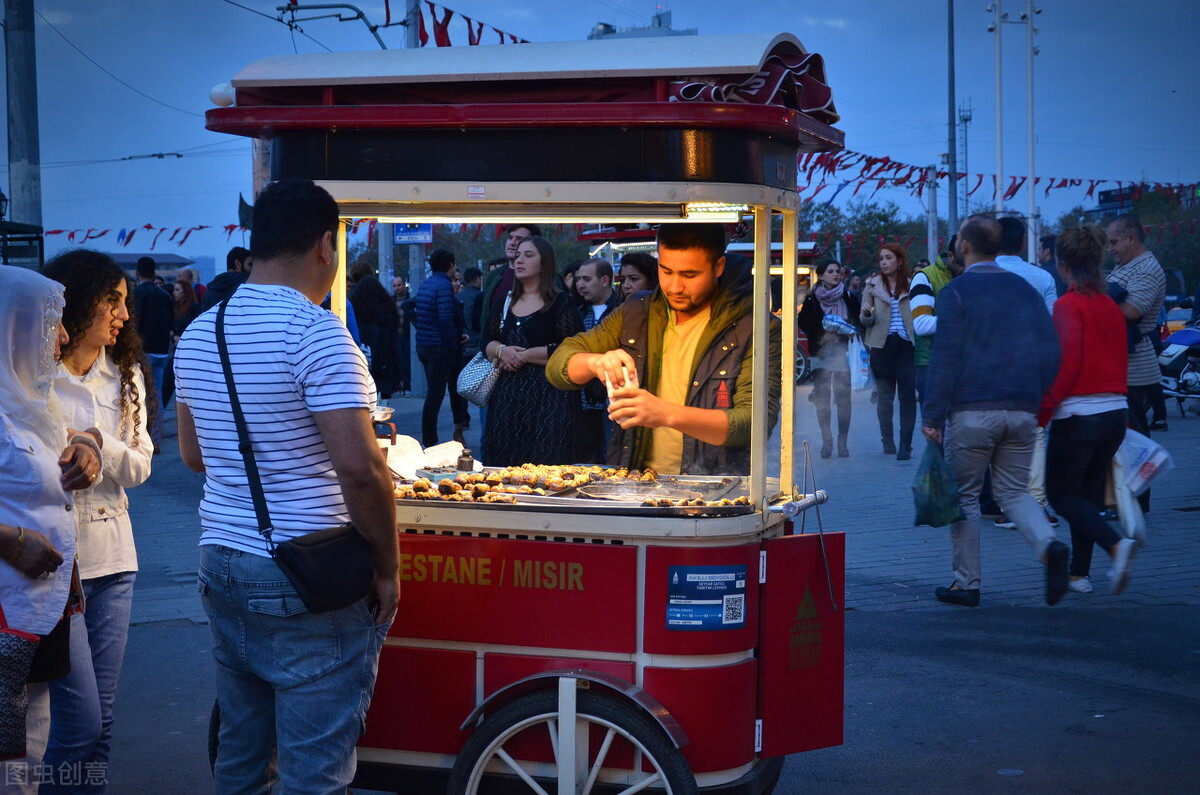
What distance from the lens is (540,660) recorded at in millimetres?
3562

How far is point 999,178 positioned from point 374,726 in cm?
2883

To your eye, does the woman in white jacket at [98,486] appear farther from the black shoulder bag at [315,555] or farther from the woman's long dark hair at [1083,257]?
the woman's long dark hair at [1083,257]

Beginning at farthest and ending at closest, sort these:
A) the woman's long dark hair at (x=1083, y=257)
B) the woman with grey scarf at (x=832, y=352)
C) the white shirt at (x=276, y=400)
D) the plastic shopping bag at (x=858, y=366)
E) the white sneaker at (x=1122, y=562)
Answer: the plastic shopping bag at (x=858, y=366)
the woman with grey scarf at (x=832, y=352)
the woman's long dark hair at (x=1083, y=257)
the white sneaker at (x=1122, y=562)
the white shirt at (x=276, y=400)

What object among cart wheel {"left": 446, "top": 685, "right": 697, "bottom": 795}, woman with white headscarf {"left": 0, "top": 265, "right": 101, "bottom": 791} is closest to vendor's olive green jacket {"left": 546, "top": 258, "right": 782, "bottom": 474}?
cart wheel {"left": 446, "top": 685, "right": 697, "bottom": 795}

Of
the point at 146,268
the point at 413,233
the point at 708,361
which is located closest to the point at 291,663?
the point at 708,361

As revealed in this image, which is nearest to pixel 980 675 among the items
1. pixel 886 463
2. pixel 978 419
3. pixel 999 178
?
pixel 978 419

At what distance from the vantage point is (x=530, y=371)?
598 centimetres

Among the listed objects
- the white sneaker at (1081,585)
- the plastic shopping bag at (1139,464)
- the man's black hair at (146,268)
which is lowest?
the white sneaker at (1081,585)

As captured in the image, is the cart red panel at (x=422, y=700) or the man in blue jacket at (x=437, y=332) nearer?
the cart red panel at (x=422, y=700)

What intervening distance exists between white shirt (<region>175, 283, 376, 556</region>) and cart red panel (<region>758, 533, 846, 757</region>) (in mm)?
1371

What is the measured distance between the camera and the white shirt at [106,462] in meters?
3.63

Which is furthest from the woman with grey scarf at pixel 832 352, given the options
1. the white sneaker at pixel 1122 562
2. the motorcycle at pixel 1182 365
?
the white sneaker at pixel 1122 562

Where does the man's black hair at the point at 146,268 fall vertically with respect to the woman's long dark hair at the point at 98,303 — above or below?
above

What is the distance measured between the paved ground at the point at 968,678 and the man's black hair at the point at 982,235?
202 cm
